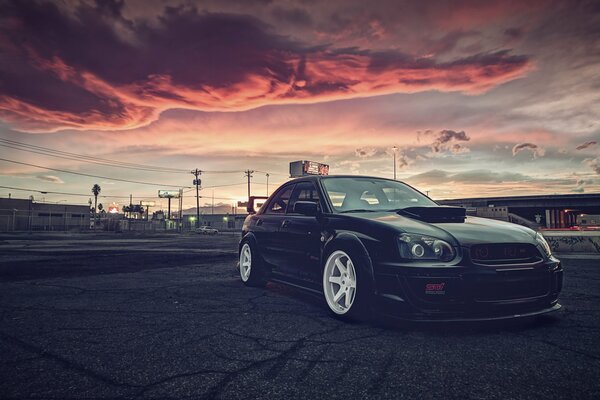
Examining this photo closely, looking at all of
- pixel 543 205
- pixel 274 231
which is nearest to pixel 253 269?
pixel 274 231

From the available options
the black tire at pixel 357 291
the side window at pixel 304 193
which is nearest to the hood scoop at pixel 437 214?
the black tire at pixel 357 291

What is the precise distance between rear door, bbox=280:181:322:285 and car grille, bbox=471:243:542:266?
165cm

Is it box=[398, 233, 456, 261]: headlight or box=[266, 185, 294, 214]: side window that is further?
box=[266, 185, 294, 214]: side window

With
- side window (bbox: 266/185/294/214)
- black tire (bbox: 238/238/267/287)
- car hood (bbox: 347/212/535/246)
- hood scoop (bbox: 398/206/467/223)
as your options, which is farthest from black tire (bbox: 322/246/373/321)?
black tire (bbox: 238/238/267/287)

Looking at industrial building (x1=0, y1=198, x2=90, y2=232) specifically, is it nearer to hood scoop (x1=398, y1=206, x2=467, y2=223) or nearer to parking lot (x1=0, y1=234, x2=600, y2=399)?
parking lot (x1=0, y1=234, x2=600, y2=399)

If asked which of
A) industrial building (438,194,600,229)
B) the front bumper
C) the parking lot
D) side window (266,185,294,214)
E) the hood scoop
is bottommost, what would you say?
the parking lot

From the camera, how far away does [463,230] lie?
3.41m

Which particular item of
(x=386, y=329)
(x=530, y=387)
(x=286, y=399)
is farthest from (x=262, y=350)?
(x=530, y=387)

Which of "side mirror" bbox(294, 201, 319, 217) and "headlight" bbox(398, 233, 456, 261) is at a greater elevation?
"side mirror" bbox(294, 201, 319, 217)

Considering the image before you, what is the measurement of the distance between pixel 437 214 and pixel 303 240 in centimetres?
157

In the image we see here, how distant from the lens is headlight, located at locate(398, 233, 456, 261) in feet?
10.4

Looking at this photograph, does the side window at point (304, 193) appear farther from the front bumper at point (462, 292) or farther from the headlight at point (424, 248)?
the front bumper at point (462, 292)

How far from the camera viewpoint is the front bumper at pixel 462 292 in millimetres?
3031

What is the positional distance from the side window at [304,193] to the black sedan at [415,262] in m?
0.14
